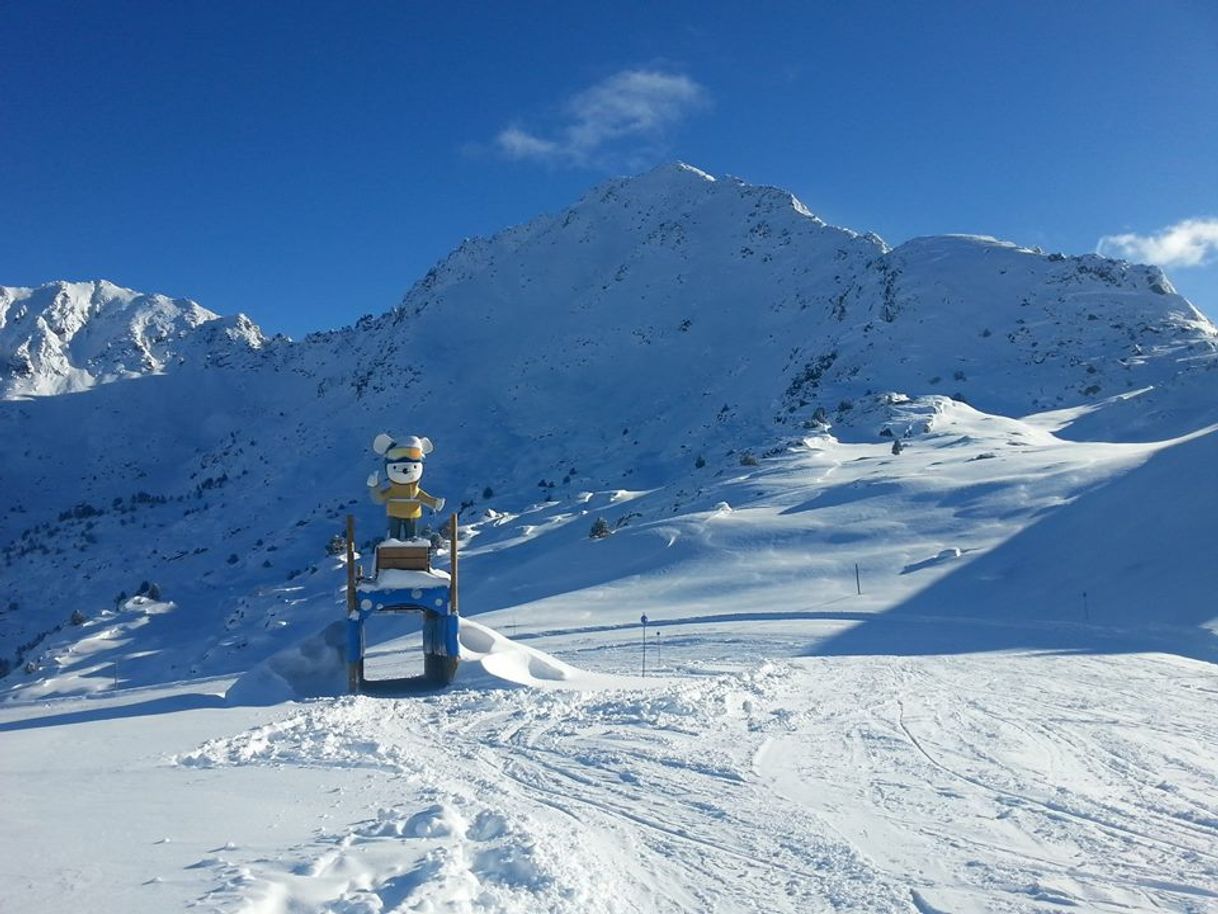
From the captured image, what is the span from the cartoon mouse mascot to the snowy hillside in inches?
72.0

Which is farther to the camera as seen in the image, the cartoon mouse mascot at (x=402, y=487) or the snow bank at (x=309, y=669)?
the cartoon mouse mascot at (x=402, y=487)

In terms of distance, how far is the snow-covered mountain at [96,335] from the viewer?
13425cm

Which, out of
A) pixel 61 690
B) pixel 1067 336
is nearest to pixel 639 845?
pixel 61 690

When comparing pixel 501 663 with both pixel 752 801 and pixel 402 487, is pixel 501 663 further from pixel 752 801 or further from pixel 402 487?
pixel 752 801

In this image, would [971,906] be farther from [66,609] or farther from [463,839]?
[66,609]

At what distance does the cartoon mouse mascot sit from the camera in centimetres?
1415

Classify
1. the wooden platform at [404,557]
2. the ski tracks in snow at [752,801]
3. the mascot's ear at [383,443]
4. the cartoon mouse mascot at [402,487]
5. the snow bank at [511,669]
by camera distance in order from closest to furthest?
the ski tracks in snow at [752,801]
the snow bank at [511,669]
the wooden platform at [404,557]
the cartoon mouse mascot at [402,487]
the mascot's ear at [383,443]

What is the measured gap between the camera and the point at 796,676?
544 inches

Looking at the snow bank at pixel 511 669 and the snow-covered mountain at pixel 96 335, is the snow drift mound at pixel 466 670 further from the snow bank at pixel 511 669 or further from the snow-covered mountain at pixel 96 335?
the snow-covered mountain at pixel 96 335

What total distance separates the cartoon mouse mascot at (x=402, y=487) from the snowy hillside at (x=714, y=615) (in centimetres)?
183

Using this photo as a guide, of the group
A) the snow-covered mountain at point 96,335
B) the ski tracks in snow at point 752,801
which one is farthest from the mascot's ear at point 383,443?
the snow-covered mountain at point 96,335

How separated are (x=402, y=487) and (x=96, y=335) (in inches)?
6200

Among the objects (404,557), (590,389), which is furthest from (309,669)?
(590,389)

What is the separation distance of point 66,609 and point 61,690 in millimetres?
34868
